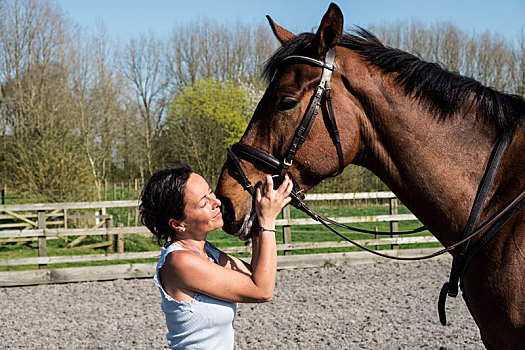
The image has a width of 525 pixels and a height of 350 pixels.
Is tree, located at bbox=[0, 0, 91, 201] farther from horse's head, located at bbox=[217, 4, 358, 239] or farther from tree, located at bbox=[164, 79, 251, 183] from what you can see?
horse's head, located at bbox=[217, 4, 358, 239]

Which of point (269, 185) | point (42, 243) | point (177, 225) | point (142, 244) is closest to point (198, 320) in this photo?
point (177, 225)

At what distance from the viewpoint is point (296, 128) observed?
2.07 m

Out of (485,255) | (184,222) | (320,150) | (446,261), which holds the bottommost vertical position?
(446,261)

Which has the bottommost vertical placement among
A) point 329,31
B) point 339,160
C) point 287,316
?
point 287,316

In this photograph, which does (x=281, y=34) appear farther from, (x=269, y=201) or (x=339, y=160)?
(x=269, y=201)

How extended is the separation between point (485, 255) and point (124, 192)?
2032cm

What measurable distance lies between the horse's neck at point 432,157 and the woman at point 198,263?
0.48 meters

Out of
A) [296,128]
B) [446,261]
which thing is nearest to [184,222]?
[296,128]

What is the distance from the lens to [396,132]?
6.77 feet

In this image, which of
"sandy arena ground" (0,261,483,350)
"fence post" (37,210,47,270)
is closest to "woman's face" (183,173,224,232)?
"sandy arena ground" (0,261,483,350)

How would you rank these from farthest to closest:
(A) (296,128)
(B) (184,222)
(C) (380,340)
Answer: (C) (380,340) → (A) (296,128) → (B) (184,222)

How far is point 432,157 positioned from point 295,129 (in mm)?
569

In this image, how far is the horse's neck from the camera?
1978 mm

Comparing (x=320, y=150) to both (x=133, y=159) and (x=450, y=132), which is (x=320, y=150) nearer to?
(x=450, y=132)
